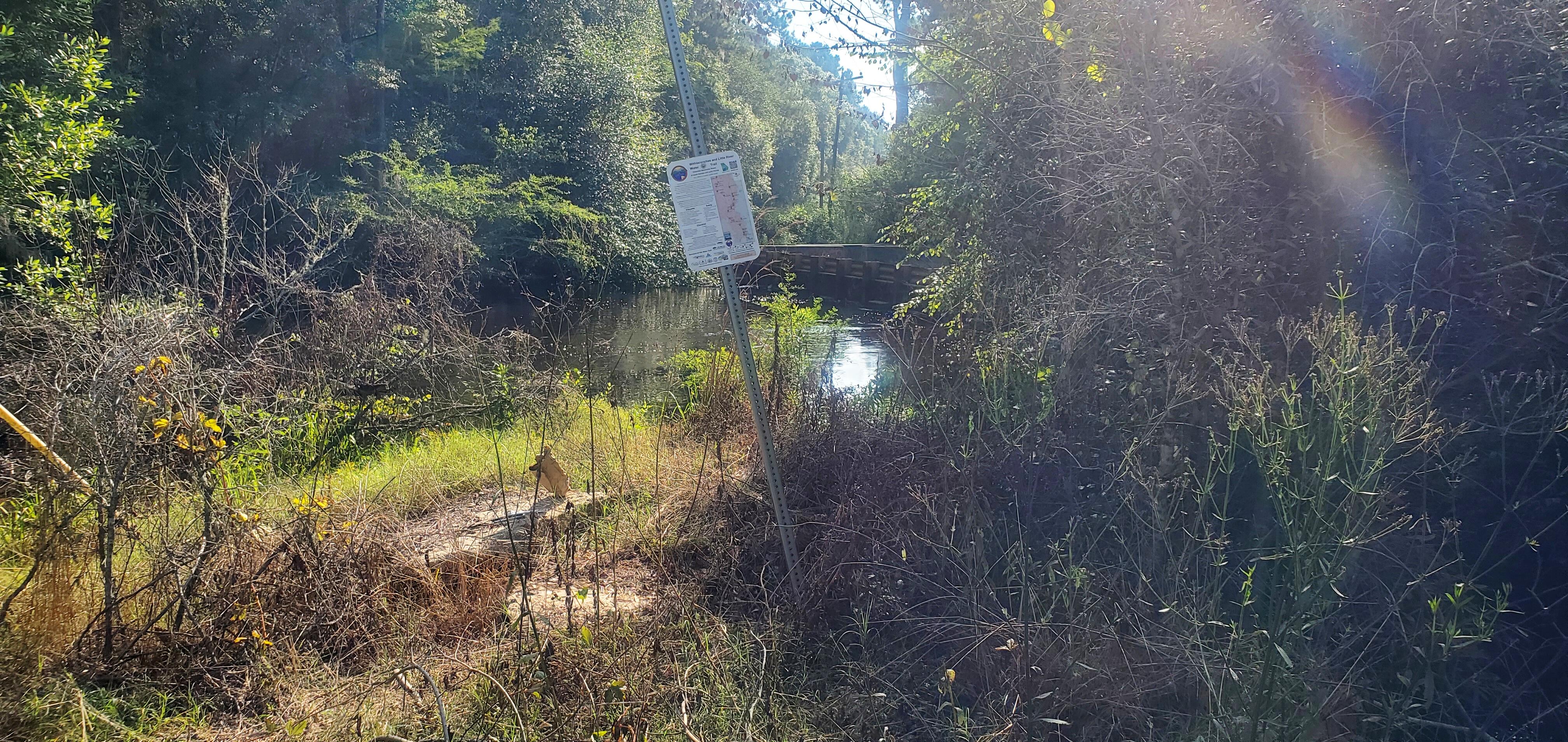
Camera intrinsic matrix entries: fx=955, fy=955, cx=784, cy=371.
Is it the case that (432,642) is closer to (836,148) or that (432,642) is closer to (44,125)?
(44,125)

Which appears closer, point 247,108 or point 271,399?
point 271,399

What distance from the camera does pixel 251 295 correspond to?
35.1 feet

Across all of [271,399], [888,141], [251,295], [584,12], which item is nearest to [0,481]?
[271,399]

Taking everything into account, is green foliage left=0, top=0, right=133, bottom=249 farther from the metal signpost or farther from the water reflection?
the water reflection

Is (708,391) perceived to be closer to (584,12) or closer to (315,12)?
(315,12)

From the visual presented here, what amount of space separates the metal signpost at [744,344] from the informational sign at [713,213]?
4cm

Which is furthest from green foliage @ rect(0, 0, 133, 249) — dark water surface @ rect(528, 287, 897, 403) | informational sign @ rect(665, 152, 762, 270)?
informational sign @ rect(665, 152, 762, 270)

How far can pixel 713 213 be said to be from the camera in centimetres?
382

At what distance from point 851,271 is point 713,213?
20.3 m

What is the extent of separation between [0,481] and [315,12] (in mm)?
20076

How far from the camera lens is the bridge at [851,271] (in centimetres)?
2108

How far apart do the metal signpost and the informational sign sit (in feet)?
0.15

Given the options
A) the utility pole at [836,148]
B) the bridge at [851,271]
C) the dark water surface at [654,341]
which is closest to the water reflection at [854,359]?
the dark water surface at [654,341]

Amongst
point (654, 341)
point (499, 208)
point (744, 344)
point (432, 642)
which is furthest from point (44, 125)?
point (499, 208)
